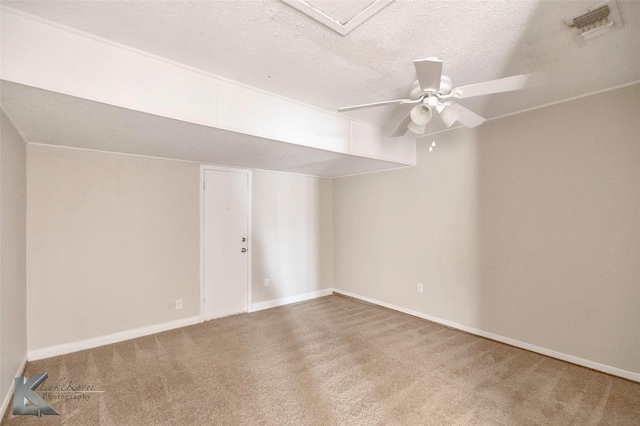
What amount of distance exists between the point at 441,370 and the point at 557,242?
67.2 inches

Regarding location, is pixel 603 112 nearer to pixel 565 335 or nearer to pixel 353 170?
pixel 565 335

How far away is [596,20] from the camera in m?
1.75

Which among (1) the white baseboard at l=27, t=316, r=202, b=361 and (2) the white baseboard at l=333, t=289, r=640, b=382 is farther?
(1) the white baseboard at l=27, t=316, r=202, b=361

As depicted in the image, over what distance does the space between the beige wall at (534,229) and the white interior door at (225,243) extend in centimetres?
224

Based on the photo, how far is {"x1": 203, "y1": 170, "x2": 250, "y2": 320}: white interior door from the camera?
417 centimetres

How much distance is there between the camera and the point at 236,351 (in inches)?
124

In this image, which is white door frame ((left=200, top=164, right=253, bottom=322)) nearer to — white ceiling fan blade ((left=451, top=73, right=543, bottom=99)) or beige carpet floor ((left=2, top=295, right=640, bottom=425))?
beige carpet floor ((left=2, top=295, right=640, bottom=425))

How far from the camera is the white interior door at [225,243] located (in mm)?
4168

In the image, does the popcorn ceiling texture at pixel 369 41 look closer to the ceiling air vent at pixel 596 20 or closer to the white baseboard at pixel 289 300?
the ceiling air vent at pixel 596 20

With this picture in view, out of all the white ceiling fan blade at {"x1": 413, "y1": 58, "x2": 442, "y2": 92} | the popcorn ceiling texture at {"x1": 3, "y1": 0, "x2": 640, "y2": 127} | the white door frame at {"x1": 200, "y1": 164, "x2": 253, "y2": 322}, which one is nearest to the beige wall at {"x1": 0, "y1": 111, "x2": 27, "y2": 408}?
the popcorn ceiling texture at {"x1": 3, "y1": 0, "x2": 640, "y2": 127}

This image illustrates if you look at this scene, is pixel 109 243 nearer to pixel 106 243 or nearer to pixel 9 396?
pixel 106 243

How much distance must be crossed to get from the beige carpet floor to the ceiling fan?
216cm

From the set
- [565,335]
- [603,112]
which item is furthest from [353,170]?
[565,335]

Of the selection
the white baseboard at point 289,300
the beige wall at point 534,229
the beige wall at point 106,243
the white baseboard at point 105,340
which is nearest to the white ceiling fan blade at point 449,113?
the beige wall at point 534,229
